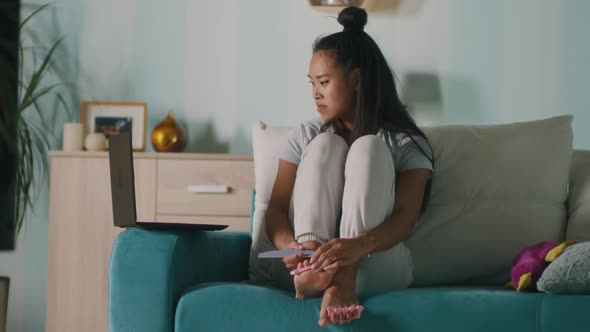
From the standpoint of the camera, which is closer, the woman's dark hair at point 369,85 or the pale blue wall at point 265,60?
the woman's dark hair at point 369,85

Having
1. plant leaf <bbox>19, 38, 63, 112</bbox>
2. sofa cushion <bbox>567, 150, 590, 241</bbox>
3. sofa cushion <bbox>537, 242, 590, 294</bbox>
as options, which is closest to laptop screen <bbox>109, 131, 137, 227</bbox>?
sofa cushion <bbox>537, 242, 590, 294</bbox>

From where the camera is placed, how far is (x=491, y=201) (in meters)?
2.38

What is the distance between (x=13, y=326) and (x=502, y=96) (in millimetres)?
2477

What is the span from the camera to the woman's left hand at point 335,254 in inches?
73.0

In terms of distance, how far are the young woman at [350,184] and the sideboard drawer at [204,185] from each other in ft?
3.36

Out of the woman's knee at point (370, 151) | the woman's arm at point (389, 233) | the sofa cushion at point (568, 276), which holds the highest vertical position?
the woman's knee at point (370, 151)

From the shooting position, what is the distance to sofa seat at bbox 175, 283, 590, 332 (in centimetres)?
177

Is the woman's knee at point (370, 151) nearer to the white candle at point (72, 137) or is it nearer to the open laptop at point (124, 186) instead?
the open laptop at point (124, 186)

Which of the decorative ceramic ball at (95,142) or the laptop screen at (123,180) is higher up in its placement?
the decorative ceramic ball at (95,142)

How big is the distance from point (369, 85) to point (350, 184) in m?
0.52

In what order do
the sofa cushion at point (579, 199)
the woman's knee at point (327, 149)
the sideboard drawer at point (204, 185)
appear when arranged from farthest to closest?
the sideboard drawer at point (204, 185), the sofa cushion at point (579, 199), the woman's knee at point (327, 149)

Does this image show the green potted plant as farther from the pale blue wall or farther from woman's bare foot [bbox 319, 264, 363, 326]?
woman's bare foot [bbox 319, 264, 363, 326]

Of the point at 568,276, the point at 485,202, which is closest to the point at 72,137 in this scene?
the point at 485,202

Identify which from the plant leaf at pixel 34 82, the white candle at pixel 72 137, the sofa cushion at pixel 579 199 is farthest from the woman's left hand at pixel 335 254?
the plant leaf at pixel 34 82
